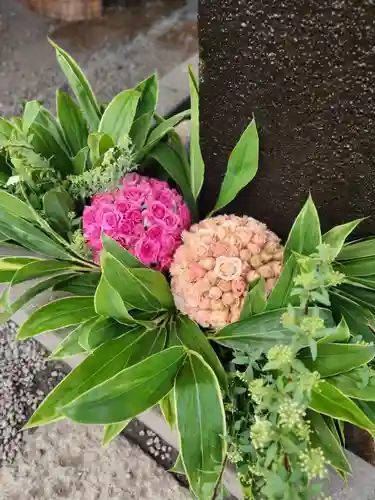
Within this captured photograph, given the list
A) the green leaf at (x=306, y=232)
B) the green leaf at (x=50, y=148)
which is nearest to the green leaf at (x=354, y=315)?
the green leaf at (x=306, y=232)

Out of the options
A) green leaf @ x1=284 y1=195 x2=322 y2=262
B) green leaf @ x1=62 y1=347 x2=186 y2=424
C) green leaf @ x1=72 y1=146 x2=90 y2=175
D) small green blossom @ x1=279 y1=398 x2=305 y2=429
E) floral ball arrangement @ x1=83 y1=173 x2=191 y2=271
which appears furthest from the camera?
green leaf @ x1=72 y1=146 x2=90 y2=175

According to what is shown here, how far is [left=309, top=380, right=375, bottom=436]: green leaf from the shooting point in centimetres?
80

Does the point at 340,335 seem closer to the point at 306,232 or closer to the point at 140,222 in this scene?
the point at 306,232

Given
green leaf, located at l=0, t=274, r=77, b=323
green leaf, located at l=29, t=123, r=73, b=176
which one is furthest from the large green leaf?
green leaf, located at l=29, t=123, r=73, b=176

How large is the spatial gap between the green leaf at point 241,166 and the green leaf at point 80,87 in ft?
1.06

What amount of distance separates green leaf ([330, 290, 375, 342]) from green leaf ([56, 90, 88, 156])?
1.85 ft

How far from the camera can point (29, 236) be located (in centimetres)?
104

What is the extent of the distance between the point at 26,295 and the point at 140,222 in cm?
22

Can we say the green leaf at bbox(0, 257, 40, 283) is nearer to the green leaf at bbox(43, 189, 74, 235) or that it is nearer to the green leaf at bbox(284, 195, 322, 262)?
the green leaf at bbox(43, 189, 74, 235)

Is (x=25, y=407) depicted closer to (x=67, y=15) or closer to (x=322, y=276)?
(x=322, y=276)

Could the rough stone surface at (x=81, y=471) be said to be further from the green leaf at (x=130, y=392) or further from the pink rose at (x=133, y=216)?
the pink rose at (x=133, y=216)

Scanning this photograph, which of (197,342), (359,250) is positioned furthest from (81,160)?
(359,250)

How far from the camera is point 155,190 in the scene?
1.04m

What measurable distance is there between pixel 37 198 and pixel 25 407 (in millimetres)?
433
